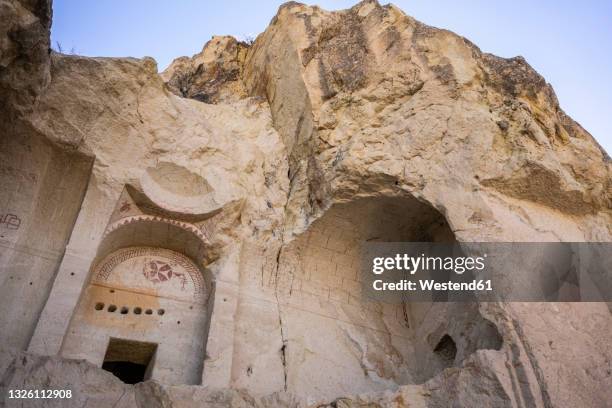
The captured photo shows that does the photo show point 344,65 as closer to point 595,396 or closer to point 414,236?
point 414,236

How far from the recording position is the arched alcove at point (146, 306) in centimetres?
723

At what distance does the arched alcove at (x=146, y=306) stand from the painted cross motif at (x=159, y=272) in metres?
0.01

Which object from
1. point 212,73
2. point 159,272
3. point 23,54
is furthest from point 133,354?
point 212,73

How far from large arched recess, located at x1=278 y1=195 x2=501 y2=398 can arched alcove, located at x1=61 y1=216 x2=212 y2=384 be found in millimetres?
1330

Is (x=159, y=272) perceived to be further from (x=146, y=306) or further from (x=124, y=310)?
(x=124, y=310)

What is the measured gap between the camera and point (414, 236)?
29.3ft

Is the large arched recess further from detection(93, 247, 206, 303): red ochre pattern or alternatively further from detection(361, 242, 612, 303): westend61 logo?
detection(93, 247, 206, 303): red ochre pattern

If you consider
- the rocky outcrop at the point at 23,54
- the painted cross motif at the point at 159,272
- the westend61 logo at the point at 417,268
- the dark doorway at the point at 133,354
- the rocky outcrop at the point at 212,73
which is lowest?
the dark doorway at the point at 133,354

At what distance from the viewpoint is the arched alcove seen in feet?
23.7

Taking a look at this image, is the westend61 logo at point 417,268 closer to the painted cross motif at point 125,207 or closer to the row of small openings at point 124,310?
the row of small openings at point 124,310

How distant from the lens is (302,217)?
8680mm

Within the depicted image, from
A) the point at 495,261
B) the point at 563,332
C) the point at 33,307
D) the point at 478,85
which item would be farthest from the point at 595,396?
the point at 33,307

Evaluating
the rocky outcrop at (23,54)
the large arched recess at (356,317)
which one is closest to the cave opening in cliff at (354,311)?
the large arched recess at (356,317)

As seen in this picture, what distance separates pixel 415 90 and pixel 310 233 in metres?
2.95
